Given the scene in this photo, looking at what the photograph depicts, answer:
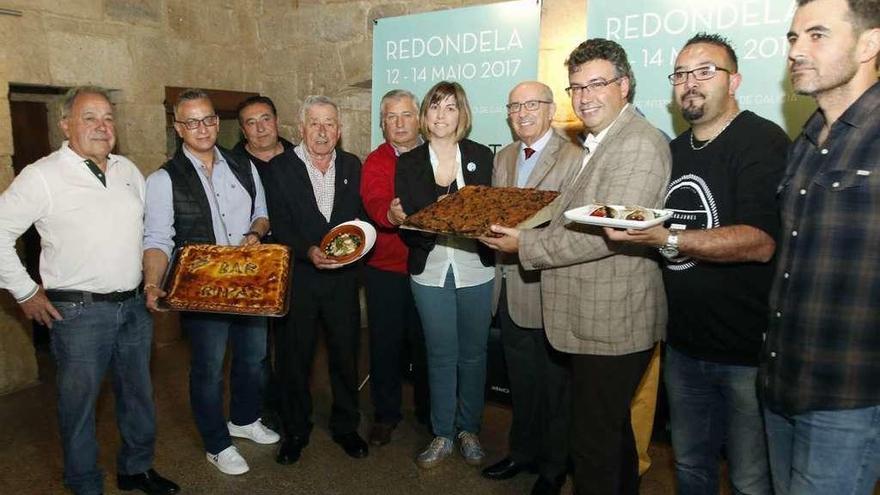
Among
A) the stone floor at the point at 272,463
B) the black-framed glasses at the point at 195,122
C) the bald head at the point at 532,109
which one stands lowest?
the stone floor at the point at 272,463

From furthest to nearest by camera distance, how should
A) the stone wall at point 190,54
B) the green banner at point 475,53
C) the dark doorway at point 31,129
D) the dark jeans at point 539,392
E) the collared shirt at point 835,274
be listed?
1. the dark doorway at point 31,129
2. the stone wall at point 190,54
3. the green banner at point 475,53
4. the dark jeans at point 539,392
5. the collared shirt at point 835,274

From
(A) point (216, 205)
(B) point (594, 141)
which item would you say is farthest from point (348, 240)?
(B) point (594, 141)

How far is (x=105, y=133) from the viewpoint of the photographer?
7.91 ft

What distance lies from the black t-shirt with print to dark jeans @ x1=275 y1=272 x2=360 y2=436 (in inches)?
63.3

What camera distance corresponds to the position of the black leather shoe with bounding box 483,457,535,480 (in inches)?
111

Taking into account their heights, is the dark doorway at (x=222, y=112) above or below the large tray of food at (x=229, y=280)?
above

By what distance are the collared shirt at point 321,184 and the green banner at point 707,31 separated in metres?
1.56

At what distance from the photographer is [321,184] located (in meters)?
2.89

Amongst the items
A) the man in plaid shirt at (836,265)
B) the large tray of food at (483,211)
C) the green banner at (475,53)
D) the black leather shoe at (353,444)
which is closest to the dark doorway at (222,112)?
the green banner at (475,53)

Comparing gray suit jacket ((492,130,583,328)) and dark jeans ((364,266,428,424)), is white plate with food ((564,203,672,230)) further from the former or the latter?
dark jeans ((364,266,428,424))

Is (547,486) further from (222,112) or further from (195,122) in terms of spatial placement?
(222,112)

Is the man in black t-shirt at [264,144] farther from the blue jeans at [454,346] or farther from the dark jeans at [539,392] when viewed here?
the dark jeans at [539,392]

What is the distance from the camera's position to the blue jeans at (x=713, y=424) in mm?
1870

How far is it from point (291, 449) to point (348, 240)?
3.74ft
